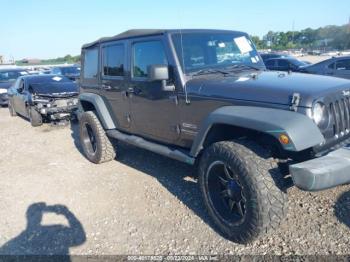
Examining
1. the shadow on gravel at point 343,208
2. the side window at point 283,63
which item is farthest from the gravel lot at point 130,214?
the side window at point 283,63

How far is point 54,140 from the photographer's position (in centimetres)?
784

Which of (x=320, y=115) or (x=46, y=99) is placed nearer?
(x=320, y=115)

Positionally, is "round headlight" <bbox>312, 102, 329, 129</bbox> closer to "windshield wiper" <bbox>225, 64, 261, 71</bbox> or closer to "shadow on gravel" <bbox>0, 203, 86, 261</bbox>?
"windshield wiper" <bbox>225, 64, 261, 71</bbox>

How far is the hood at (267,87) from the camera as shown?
2.96m

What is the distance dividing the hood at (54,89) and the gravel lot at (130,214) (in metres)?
4.05

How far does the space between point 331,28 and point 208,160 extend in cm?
11250

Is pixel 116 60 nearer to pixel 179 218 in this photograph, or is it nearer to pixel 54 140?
pixel 179 218

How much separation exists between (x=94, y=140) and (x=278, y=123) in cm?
382

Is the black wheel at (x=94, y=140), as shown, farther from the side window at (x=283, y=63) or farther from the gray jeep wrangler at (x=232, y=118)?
the side window at (x=283, y=63)

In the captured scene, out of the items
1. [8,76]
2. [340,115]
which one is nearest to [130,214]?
[340,115]

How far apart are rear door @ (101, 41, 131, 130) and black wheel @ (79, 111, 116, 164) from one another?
44 centimetres

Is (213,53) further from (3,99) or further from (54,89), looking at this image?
(3,99)

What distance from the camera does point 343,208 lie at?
3701mm

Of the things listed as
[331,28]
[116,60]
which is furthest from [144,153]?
[331,28]
